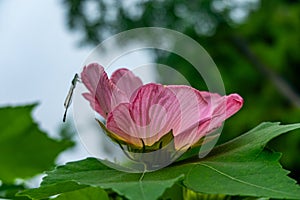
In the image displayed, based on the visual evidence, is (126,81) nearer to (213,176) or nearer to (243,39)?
(213,176)

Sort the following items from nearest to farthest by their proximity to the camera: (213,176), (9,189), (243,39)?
(213,176)
(9,189)
(243,39)

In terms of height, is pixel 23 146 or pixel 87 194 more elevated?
pixel 23 146

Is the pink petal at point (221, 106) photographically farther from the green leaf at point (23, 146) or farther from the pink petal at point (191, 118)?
the green leaf at point (23, 146)

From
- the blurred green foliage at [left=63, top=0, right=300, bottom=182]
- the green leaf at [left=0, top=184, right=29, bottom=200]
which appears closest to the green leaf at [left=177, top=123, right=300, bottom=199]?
the green leaf at [left=0, top=184, right=29, bottom=200]

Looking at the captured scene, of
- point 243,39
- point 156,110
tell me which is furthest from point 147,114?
point 243,39

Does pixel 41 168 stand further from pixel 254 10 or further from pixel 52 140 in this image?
pixel 254 10

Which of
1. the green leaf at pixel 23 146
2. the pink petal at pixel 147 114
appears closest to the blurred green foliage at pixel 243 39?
the green leaf at pixel 23 146

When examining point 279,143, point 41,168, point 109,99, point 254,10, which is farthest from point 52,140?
point 254,10
